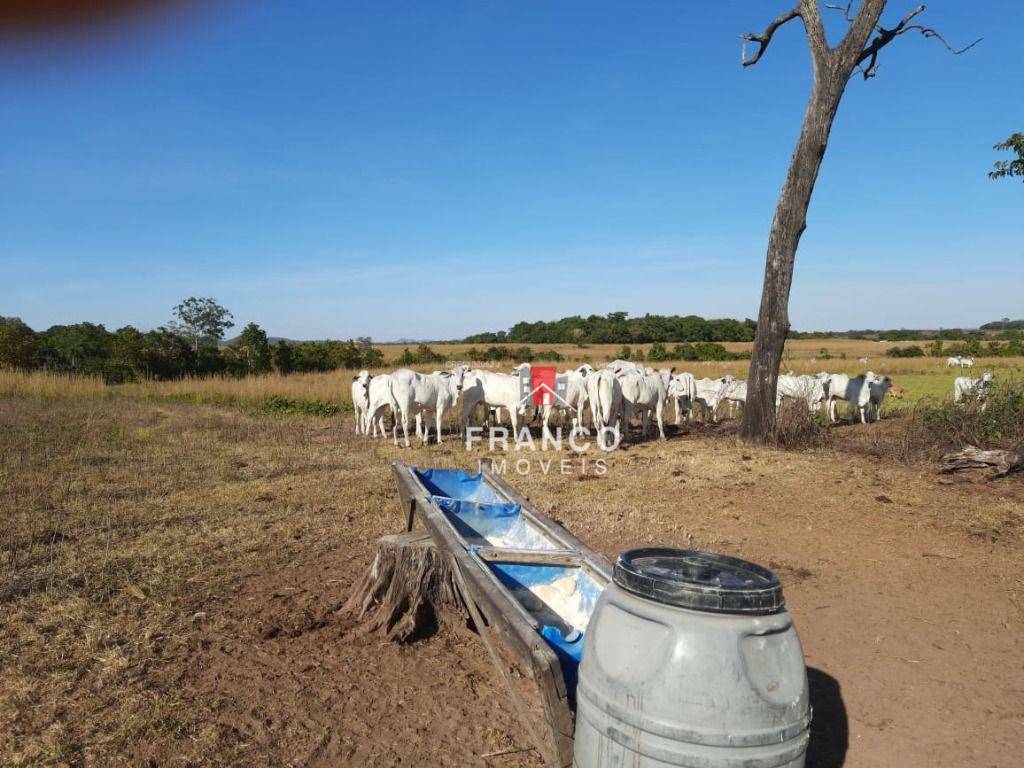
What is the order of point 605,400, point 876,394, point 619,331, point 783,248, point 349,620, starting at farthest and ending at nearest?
point 619,331 < point 876,394 < point 605,400 < point 783,248 < point 349,620

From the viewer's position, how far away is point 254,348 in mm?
29750

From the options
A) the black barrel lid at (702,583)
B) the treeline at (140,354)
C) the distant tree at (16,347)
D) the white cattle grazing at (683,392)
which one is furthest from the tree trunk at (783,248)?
the distant tree at (16,347)

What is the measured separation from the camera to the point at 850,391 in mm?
16828

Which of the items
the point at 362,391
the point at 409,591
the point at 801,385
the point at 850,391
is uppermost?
the point at 362,391

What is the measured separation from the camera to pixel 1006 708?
389 centimetres

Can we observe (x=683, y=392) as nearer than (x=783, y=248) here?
No

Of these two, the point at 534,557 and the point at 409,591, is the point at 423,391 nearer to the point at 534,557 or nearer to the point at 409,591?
the point at 409,591

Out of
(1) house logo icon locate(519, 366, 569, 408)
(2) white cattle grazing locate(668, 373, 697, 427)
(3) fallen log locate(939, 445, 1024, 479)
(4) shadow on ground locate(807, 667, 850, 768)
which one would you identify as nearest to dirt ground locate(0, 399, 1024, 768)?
(4) shadow on ground locate(807, 667, 850, 768)

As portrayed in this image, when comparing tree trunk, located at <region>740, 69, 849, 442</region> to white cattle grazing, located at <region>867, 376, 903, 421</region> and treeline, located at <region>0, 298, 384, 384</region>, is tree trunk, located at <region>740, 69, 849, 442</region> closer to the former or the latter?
white cattle grazing, located at <region>867, 376, 903, 421</region>

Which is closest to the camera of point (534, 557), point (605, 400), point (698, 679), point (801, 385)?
point (698, 679)

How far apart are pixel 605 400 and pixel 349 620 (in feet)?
28.7

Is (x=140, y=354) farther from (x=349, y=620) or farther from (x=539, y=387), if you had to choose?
(x=349, y=620)

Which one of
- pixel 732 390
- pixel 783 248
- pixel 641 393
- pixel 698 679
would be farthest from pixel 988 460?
pixel 698 679

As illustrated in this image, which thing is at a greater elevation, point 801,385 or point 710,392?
point 801,385
